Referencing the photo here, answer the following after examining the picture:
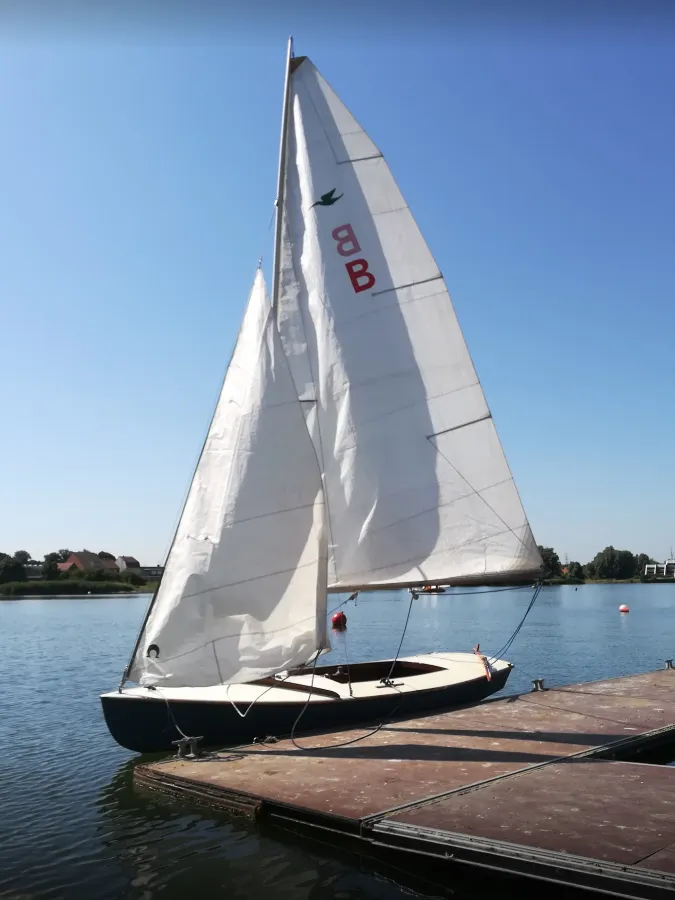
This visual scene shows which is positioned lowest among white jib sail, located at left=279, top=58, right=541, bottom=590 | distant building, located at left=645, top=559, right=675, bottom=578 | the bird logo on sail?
distant building, located at left=645, top=559, right=675, bottom=578

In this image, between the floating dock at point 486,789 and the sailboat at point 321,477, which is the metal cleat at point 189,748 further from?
the sailboat at point 321,477

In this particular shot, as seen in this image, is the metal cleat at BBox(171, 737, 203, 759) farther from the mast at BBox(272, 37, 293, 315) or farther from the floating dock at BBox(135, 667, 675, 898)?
the mast at BBox(272, 37, 293, 315)

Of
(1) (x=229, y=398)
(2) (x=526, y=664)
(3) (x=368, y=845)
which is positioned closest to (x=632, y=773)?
(3) (x=368, y=845)

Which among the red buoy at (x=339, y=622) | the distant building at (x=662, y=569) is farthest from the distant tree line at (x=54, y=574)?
the distant building at (x=662, y=569)

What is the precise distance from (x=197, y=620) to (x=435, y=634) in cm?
3587

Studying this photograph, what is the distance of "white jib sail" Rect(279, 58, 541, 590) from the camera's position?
44.7ft

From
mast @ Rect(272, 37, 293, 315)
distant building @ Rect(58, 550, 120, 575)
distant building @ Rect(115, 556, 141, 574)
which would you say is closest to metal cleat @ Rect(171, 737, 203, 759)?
mast @ Rect(272, 37, 293, 315)

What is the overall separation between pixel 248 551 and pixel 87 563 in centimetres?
13991

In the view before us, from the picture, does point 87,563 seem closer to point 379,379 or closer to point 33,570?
point 33,570

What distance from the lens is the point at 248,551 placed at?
12.2 m

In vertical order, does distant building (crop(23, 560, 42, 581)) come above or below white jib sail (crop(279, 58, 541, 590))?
below

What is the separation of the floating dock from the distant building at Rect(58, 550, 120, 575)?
129 m

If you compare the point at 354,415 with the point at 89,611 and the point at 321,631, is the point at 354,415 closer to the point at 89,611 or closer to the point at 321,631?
the point at 321,631

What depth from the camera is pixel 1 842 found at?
1034 cm
